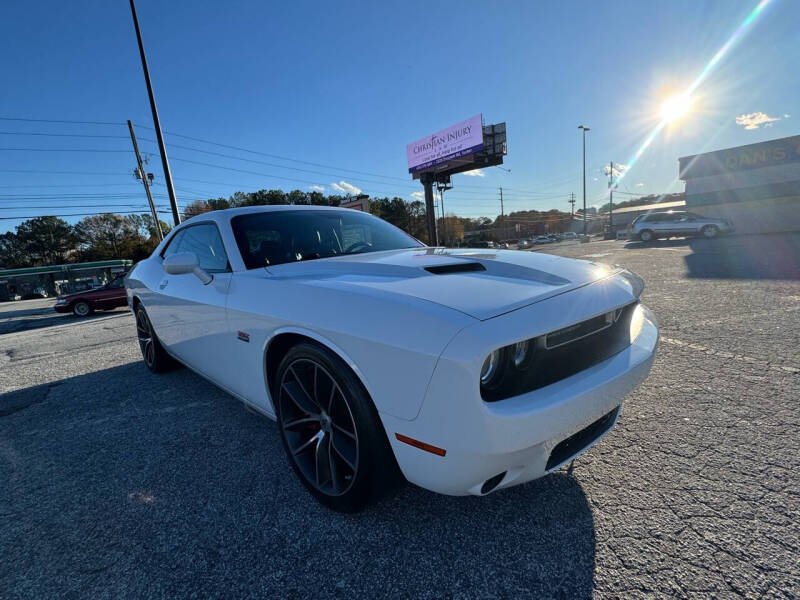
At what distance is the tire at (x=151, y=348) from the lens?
3693mm

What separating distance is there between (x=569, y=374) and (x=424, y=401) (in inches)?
24.4

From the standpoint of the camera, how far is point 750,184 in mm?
22562

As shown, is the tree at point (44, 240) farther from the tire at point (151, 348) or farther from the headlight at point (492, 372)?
the headlight at point (492, 372)

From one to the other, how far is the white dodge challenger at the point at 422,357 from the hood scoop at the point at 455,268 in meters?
0.01

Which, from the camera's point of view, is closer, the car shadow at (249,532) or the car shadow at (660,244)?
the car shadow at (249,532)

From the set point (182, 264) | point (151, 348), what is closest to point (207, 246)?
point (182, 264)

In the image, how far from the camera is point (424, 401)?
124 cm

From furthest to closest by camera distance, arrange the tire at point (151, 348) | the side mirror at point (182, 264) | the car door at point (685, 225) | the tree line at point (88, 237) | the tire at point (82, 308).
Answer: the tree line at point (88, 237), the car door at point (685, 225), the tire at point (82, 308), the tire at point (151, 348), the side mirror at point (182, 264)

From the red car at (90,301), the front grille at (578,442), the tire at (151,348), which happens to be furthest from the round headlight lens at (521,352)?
the red car at (90,301)

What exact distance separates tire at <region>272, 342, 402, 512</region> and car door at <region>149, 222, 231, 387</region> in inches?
26.0

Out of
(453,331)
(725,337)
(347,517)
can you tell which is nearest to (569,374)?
(453,331)

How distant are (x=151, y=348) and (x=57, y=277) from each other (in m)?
31.1

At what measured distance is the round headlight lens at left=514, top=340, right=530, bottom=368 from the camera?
4.49 feet

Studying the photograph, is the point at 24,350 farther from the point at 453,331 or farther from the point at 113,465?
the point at 453,331
